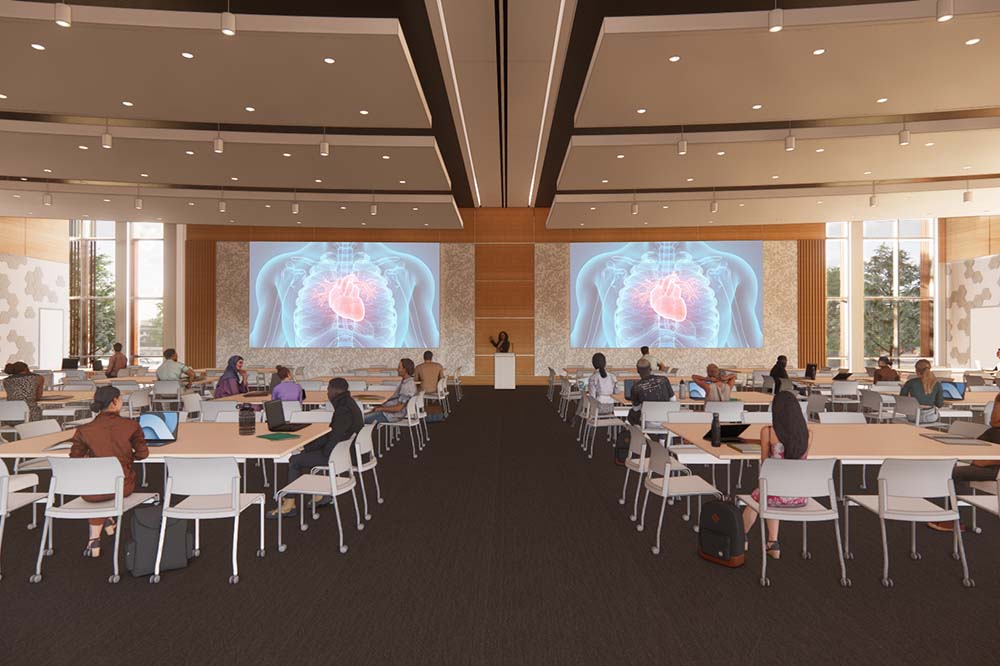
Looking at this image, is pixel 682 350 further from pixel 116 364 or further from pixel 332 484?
pixel 332 484

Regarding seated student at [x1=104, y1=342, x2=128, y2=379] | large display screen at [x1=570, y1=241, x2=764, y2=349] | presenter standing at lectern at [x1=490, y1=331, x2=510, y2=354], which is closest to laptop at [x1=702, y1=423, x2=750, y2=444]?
seated student at [x1=104, y1=342, x2=128, y2=379]

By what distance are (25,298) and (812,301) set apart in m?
23.6

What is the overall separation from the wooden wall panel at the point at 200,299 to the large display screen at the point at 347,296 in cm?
139

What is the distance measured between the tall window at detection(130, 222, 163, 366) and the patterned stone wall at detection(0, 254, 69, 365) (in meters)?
2.33

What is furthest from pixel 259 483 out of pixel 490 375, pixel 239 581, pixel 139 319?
pixel 139 319

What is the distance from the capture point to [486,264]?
718 inches

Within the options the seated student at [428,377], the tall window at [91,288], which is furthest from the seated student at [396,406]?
the tall window at [91,288]

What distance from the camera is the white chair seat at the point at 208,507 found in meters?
3.81

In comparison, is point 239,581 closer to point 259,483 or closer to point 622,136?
point 259,483

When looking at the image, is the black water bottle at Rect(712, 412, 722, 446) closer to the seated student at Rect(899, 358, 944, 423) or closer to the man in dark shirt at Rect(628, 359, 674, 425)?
the man in dark shirt at Rect(628, 359, 674, 425)

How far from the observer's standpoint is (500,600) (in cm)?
367

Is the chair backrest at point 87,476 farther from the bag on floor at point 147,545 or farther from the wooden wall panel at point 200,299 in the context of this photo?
the wooden wall panel at point 200,299

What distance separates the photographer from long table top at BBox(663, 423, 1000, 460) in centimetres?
421

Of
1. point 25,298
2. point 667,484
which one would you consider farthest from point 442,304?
point 667,484
